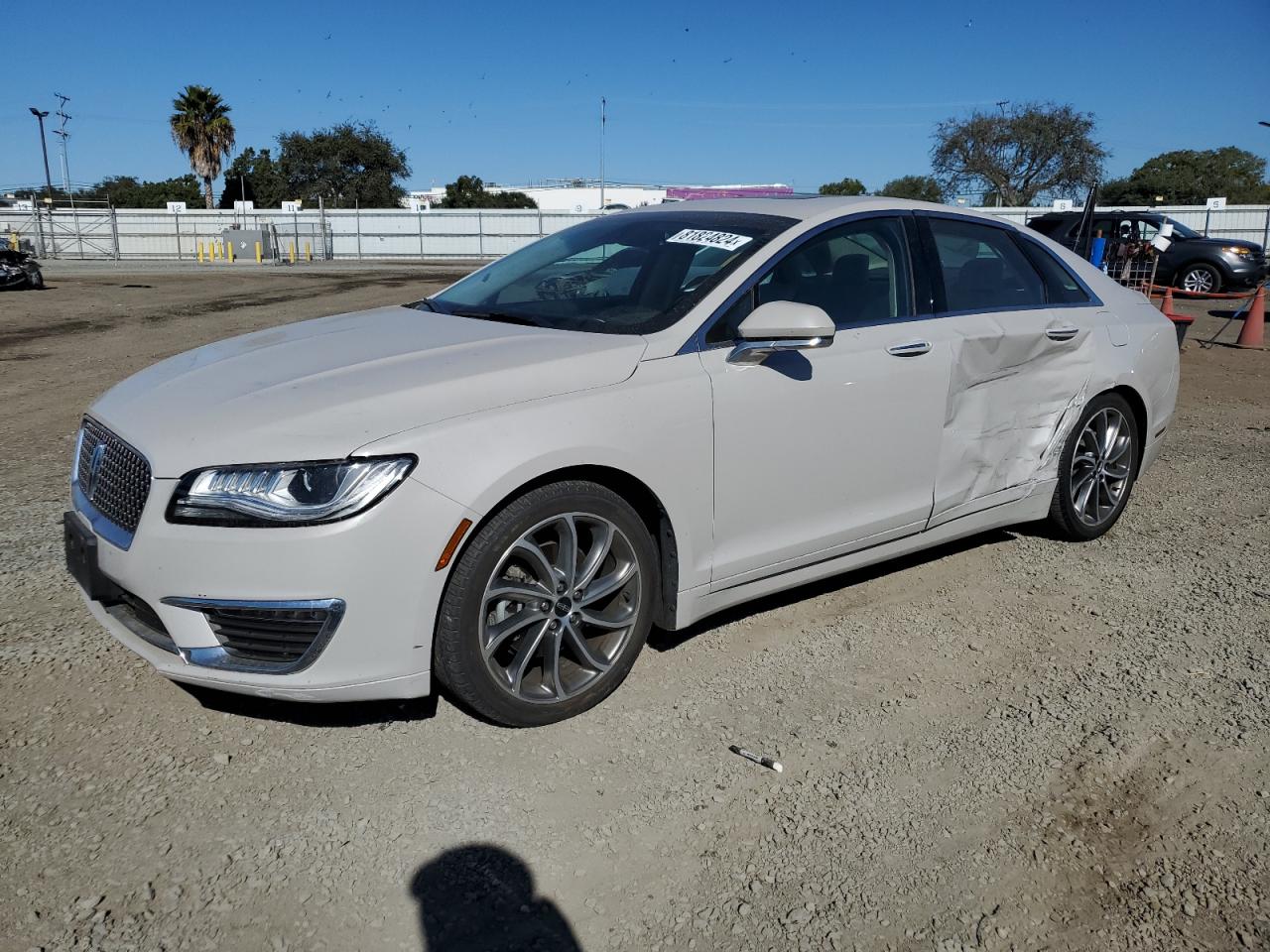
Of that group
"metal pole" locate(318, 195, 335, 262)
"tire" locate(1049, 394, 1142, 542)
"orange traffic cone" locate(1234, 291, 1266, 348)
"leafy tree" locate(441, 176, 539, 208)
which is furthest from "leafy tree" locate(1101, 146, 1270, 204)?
"tire" locate(1049, 394, 1142, 542)

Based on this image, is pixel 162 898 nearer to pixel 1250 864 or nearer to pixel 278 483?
pixel 278 483

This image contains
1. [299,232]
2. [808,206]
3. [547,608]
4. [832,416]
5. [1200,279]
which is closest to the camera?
[547,608]

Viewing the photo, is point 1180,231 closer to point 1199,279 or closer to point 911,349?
point 1199,279

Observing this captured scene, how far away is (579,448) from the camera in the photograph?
2994 millimetres

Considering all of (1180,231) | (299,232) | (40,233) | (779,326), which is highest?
(1180,231)

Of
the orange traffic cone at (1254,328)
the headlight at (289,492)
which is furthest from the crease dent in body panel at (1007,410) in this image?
the orange traffic cone at (1254,328)

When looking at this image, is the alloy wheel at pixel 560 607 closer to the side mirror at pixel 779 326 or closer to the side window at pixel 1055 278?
the side mirror at pixel 779 326

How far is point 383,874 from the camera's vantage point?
249cm

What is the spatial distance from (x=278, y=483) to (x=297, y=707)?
0.97 metres

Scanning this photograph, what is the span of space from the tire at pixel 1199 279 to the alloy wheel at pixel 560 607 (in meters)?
20.0

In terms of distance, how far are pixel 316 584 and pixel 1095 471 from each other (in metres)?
3.79

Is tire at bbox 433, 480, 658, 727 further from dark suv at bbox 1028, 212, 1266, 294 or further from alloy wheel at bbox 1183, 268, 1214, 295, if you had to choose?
alloy wheel at bbox 1183, 268, 1214, 295

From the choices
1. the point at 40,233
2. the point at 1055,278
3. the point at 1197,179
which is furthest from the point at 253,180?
the point at 1055,278

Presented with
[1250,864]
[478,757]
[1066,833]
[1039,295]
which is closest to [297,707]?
[478,757]
